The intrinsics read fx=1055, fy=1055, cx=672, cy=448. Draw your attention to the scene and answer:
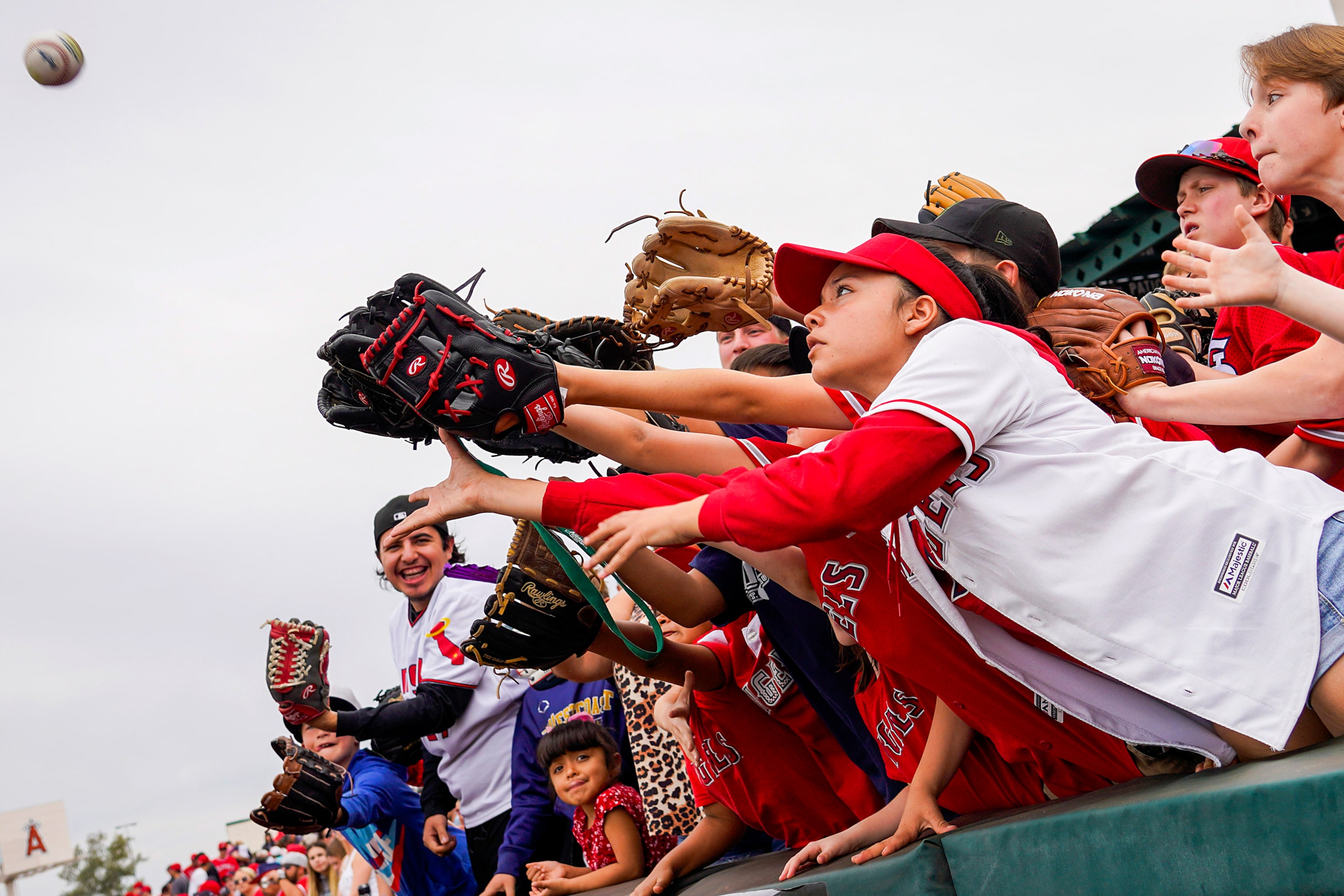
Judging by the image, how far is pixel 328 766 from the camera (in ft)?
16.0

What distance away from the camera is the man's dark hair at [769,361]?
3461 mm

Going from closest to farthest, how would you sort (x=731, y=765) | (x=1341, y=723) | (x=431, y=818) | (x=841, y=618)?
(x=1341, y=723) < (x=841, y=618) < (x=731, y=765) < (x=431, y=818)

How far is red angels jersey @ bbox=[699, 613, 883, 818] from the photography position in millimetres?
3131

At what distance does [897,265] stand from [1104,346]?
0.53 m

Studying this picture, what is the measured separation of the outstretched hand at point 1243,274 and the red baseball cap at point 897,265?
443mm

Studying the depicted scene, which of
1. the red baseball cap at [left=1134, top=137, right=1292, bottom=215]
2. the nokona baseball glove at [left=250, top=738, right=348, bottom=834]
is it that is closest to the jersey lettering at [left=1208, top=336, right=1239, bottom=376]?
the red baseball cap at [left=1134, top=137, right=1292, bottom=215]

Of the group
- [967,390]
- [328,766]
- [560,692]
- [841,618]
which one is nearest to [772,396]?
[841,618]

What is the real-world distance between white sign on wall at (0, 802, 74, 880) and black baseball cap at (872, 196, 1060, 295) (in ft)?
78.2

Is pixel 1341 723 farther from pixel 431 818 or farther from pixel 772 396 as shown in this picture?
pixel 431 818

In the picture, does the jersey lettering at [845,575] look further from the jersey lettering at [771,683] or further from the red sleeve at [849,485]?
the jersey lettering at [771,683]

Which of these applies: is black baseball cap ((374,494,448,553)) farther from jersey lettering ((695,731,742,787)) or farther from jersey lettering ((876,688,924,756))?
jersey lettering ((876,688,924,756))

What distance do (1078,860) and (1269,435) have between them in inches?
55.4

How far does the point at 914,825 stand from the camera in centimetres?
238

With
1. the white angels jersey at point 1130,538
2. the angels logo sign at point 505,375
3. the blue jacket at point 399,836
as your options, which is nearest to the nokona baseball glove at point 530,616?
the angels logo sign at point 505,375
